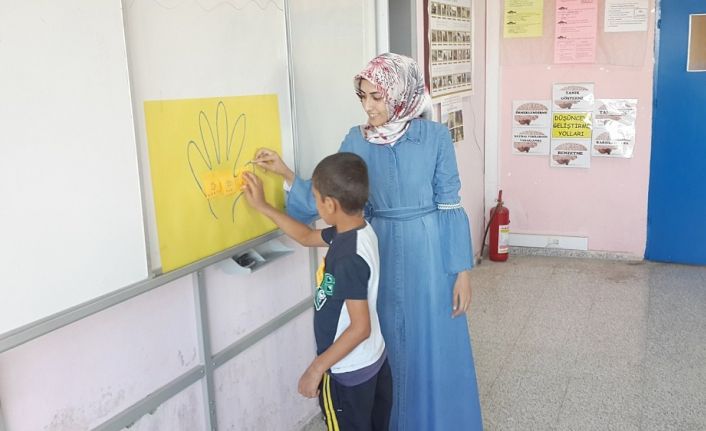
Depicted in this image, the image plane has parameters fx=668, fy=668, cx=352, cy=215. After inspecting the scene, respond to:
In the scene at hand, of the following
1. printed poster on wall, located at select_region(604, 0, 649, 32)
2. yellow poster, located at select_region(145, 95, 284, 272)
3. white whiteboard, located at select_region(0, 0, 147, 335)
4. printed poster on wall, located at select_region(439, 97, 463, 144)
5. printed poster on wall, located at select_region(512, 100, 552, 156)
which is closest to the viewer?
white whiteboard, located at select_region(0, 0, 147, 335)

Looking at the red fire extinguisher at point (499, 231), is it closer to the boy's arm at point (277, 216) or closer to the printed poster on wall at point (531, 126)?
the printed poster on wall at point (531, 126)

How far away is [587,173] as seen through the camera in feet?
14.6

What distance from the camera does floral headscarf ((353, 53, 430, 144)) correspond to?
183cm

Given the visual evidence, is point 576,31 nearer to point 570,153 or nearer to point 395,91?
point 570,153

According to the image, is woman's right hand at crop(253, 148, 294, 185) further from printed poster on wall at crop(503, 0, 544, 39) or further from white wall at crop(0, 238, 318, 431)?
printed poster on wall at crop(503, 0, 544, 39)

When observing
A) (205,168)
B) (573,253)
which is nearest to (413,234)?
(205,168)

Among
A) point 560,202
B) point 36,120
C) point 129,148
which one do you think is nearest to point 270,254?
point 129,148

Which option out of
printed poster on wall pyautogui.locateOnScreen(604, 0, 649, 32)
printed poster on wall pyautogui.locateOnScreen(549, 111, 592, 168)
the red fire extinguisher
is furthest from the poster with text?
printed poster on wall pyautogui.locateOnScreen(604, 0, 649, 32)

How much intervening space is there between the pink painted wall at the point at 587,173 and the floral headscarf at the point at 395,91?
270 cm

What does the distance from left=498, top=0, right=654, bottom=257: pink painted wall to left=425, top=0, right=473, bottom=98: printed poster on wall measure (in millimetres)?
549

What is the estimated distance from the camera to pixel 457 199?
203cm

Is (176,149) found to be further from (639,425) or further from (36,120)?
(639,425)

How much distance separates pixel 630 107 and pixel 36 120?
3901 mm

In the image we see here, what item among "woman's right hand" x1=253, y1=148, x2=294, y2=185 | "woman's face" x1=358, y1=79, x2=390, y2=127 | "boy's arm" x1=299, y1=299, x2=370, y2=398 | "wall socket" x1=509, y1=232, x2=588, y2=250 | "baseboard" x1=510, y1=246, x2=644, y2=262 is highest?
"woman's face" x1=358, y1=79, x2=390, y2=127
